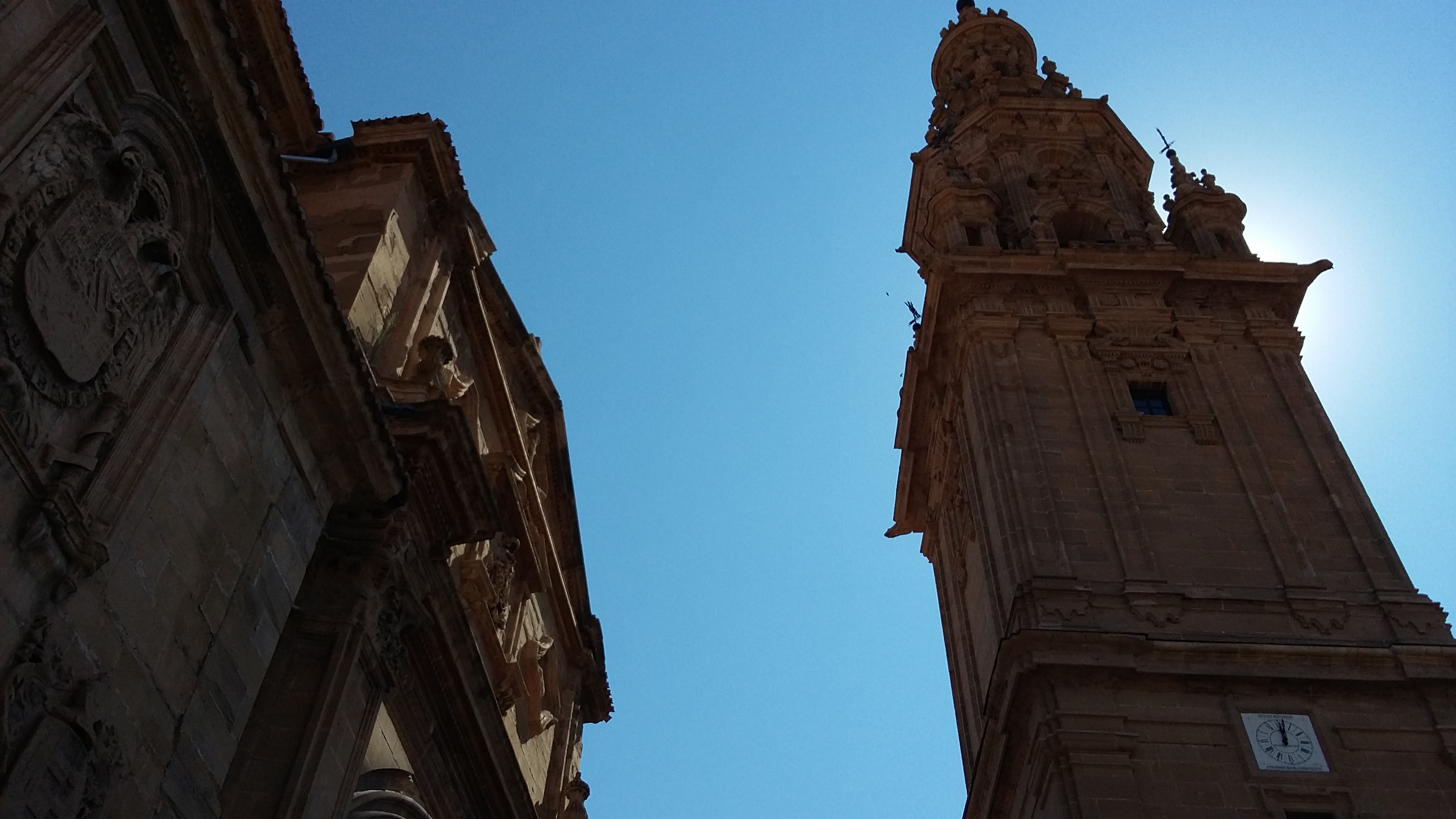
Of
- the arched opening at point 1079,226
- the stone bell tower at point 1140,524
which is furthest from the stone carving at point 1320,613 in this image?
the arched opening at point 1079,226

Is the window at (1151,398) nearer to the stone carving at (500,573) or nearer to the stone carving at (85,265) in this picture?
the stone carving at (500,573)

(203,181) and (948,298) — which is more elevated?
(948,298)

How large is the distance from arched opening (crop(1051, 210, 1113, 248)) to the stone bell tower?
0.22 ft

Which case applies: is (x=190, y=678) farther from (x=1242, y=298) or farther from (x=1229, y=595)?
(x=1242, y=298)

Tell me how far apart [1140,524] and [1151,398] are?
15.3 feet

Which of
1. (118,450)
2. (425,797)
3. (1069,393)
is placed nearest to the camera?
(118,450)

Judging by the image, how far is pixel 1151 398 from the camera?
2683 cm

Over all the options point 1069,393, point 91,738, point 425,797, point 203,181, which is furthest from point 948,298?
point 91,738

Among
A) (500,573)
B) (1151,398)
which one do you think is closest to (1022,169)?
(1151,398)

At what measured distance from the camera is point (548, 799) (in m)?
21.3

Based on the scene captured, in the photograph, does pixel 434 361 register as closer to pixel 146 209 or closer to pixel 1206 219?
pixel 146 209

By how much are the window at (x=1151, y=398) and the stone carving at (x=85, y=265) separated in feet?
66.2

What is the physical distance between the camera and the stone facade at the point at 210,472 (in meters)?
8.48

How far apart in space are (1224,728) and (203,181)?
1515 cm
